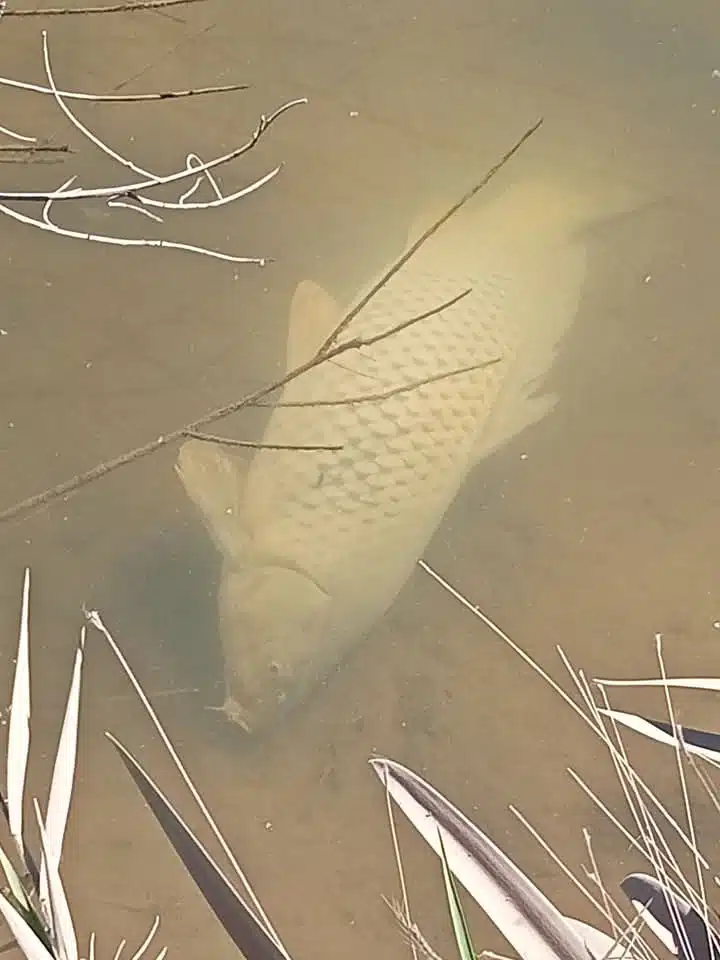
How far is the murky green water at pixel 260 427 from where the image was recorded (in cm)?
159

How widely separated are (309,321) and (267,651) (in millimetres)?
543

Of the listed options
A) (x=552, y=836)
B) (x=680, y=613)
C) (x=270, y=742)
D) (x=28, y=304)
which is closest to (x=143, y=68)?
(x=28, y=304)

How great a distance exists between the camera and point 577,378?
5.35 feet

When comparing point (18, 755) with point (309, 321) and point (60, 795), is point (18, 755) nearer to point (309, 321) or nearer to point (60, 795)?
point (60, 795)

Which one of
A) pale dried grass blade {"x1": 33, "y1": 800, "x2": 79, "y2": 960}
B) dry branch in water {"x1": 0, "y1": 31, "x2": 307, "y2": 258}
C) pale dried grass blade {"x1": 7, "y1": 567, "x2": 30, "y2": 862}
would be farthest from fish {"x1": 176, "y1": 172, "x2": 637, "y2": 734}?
pale dried grass blade {"x1": 33, "y1": 800, "x2": 79, "y2": 960}

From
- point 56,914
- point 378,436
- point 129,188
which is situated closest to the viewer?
point 56,914

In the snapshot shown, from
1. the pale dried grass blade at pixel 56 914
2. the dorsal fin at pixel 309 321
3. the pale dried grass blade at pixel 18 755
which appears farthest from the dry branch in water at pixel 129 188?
the pale dried grass blade at pixel 56 914

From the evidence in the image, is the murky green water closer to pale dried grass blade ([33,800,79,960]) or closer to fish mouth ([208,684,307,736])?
fish mouth ([208,684,307,736])

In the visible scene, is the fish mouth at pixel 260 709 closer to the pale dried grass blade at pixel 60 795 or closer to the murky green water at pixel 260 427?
the murky green water at pixel 260 427

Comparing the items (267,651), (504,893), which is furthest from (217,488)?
(504,893)

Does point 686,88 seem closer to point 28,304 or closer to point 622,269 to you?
point 622,269

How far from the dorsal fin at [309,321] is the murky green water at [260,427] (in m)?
0.03

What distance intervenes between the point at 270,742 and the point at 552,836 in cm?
48

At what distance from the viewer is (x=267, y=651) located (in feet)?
5.24
